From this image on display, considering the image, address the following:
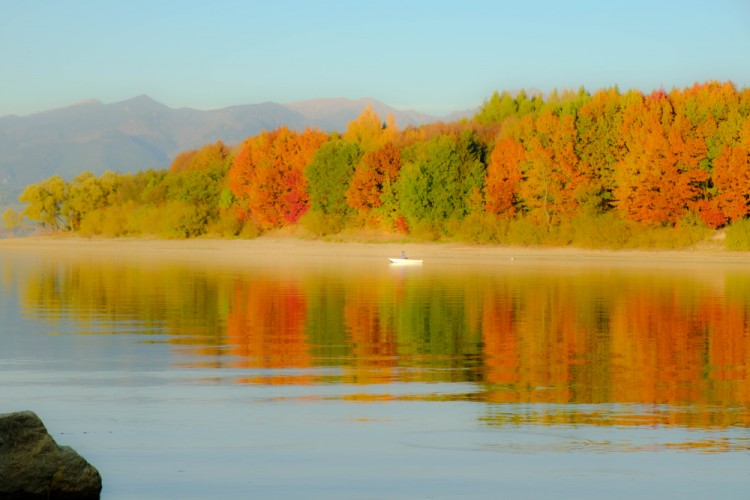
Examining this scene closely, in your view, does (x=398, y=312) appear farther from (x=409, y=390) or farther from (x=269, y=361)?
(x=409, y=390)

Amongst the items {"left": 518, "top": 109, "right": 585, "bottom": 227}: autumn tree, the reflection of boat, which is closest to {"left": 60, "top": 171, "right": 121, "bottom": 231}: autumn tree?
{"left": 518, "top": 109, "right": 585, "bottom": 227}: autumn tree

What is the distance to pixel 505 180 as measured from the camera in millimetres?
76438

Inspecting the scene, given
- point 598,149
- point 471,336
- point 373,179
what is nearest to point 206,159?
point 373,179

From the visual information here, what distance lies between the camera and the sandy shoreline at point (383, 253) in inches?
2391

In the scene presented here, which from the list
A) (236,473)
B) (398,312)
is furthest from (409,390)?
(398,312)

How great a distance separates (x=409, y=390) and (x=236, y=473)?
15.9 feet

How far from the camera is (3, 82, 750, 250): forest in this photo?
67250 mm

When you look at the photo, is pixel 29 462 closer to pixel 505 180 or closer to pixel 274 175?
pixel 505 180

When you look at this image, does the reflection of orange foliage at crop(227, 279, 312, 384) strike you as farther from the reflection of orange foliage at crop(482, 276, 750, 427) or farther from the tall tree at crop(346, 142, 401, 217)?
the tall tree at crop(346, 142, 401, 217)

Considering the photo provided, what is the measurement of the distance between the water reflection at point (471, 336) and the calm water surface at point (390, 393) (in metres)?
0.07

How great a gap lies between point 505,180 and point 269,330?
55540mm

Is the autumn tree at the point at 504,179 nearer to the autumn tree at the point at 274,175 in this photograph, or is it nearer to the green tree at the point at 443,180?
the green tree at the point at 443,180

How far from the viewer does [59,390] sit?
14.5 metres

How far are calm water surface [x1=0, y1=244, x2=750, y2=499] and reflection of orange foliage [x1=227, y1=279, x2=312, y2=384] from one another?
0.28 feet
